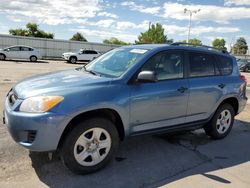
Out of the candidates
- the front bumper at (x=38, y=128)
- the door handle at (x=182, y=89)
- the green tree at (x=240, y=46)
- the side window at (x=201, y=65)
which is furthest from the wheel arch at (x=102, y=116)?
the green tree at (x=240, y=46)

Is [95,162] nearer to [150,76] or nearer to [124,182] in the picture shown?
[124,182]

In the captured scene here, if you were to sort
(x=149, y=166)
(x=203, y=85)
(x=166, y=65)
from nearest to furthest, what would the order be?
(x=149, y=166) < (x=166, y=65) < (x=203, y=85)

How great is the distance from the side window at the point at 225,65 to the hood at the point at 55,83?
2.57 metres

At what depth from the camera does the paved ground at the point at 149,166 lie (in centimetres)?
399

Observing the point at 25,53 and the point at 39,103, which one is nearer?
the point at 39,103

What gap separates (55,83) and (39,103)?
0.52 m

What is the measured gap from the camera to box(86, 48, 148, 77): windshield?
466 centimetres

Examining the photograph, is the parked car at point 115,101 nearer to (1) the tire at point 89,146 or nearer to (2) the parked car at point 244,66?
(1) the tire at point 89,146

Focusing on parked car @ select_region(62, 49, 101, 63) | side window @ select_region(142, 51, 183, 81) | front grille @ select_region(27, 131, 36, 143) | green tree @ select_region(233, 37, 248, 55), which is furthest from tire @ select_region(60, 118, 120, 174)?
green tree @ select_region(233, 37, 248, 55)

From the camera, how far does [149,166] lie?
456 cm

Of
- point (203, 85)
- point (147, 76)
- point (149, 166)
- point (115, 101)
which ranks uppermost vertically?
point (147, 76)

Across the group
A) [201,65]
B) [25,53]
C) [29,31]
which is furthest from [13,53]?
[29,31]

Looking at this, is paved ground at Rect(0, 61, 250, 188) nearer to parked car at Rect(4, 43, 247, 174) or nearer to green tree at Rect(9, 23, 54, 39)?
parked car at Rect(4, 43, 247, 174)

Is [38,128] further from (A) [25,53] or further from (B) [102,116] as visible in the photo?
(A) [25,53]
